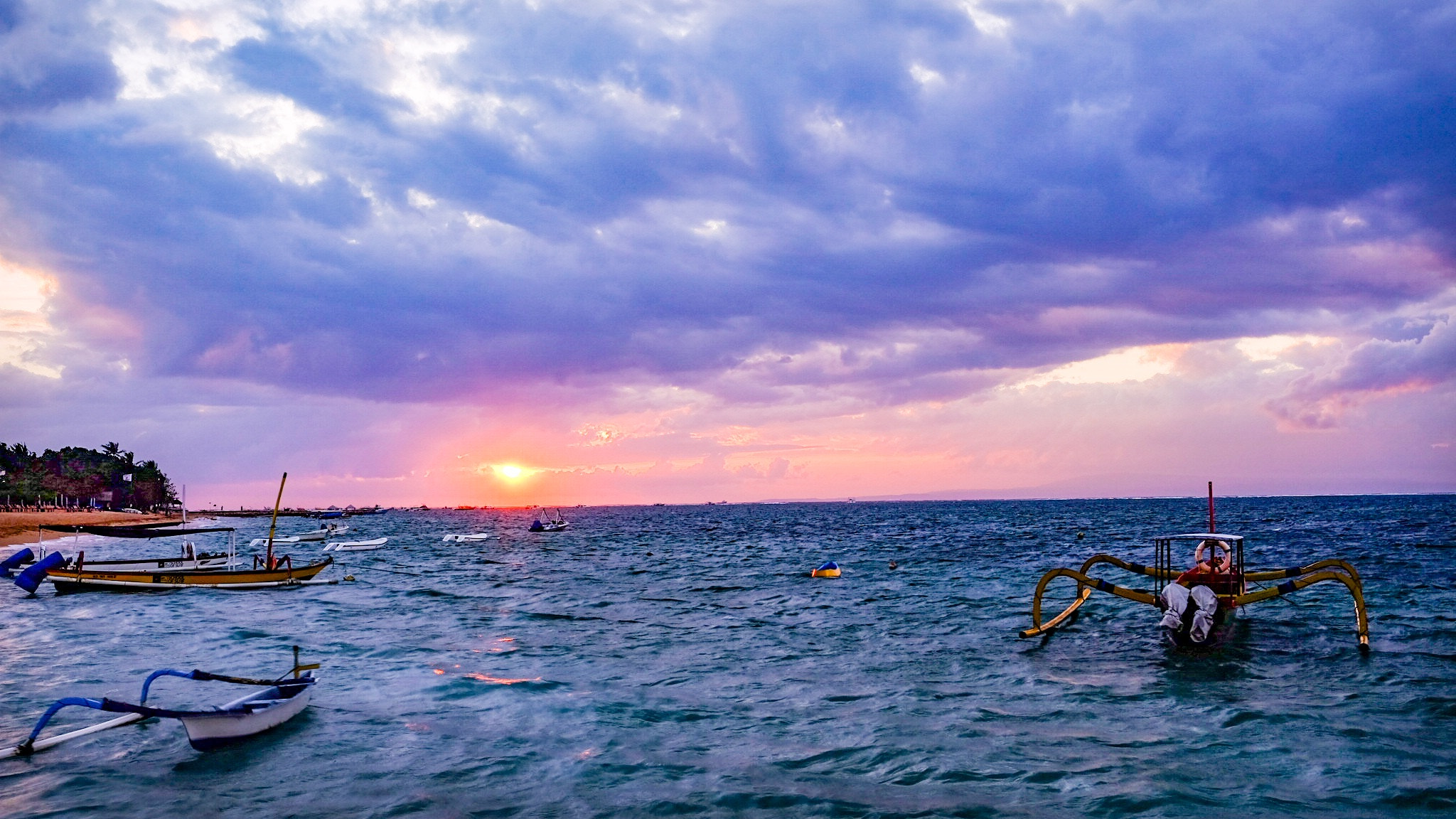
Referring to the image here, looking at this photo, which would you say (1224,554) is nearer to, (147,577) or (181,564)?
(147,577)

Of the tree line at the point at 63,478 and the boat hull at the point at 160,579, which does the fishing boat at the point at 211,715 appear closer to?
the boat hull at the point at 160,579

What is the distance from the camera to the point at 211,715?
49.2 ft

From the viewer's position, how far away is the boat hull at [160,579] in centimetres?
4331

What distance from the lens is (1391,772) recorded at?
13.8 m

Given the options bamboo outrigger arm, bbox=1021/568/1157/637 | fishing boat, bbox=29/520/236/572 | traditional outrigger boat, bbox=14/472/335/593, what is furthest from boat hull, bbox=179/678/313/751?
traditional outrigger boat, bbox=14/472/335/593

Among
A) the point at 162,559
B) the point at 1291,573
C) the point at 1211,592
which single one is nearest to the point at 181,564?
the point at 162,559

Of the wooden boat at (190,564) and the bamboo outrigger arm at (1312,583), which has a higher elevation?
the bamboo outrigger arm at (1312,583)

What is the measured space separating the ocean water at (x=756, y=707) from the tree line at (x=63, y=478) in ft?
509

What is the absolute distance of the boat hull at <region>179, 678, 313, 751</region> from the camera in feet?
49.4

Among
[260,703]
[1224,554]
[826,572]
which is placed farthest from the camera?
[826,572]

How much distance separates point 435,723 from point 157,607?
29.0 metres

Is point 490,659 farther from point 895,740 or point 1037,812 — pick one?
point 1037,812

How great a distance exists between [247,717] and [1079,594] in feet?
88.5

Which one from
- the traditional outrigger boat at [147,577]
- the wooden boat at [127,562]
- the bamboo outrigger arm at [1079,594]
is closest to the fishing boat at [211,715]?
the bamboo outrigger arm at [1079,594]
